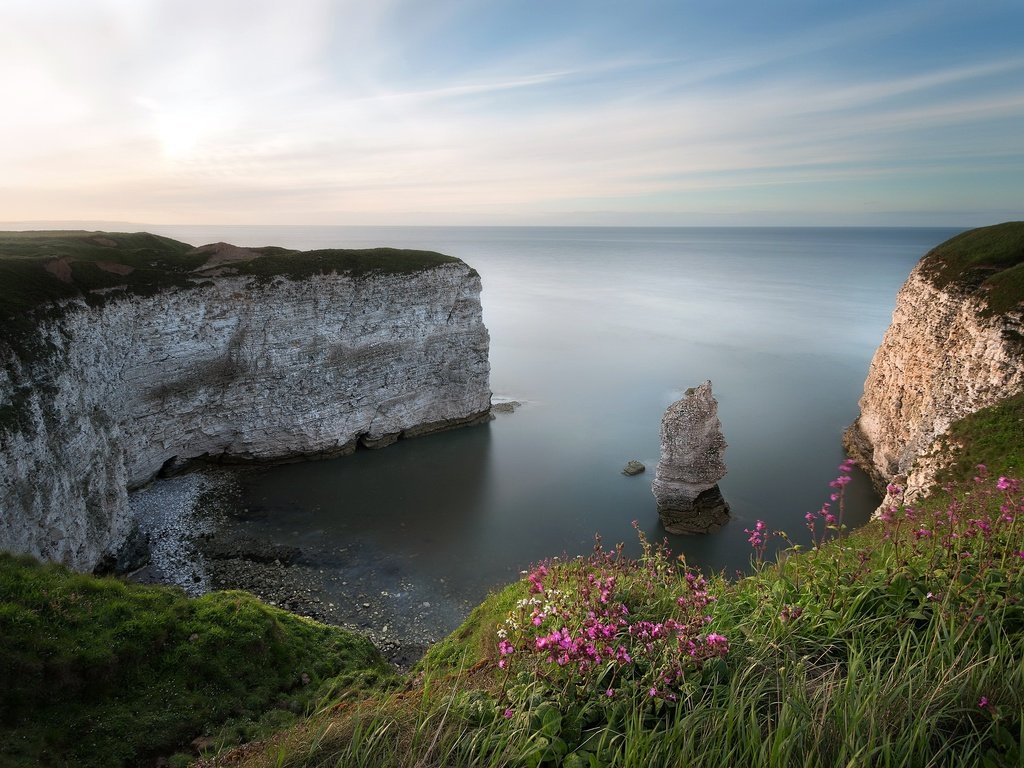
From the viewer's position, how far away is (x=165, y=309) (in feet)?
101

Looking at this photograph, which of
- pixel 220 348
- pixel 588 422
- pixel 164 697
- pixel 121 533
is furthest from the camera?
pixel 588 422

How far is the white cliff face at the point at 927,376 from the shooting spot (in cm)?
2192

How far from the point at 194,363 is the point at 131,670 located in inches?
1014

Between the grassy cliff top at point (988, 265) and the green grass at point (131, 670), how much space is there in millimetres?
28939

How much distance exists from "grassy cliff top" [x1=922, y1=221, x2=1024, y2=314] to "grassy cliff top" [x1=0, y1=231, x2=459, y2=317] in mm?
30459

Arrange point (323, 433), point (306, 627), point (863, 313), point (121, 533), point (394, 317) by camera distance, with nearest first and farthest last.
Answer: point (306, 627) → point (121, 533) → point (323, 433) → point (394, 317) → point (863, 313)

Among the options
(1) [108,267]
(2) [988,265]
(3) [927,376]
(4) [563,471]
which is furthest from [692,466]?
(1) [108,267]

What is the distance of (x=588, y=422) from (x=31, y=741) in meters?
36.7

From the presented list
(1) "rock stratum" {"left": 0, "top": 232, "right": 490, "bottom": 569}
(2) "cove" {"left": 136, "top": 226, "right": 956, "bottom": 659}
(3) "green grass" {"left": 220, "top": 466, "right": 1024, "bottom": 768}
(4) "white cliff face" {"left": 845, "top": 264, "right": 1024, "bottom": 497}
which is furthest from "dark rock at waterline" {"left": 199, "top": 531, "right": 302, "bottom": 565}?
(4) "white cliff face" {"left": 845, "top": 264, "right": 1024, "bottom": 497}

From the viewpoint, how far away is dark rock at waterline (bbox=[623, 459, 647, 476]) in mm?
33125

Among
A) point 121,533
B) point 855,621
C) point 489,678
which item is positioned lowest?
point 121,533

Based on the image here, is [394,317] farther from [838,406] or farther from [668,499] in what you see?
[838,406]

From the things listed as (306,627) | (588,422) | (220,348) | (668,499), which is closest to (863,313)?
(588,422)

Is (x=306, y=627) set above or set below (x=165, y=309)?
below
